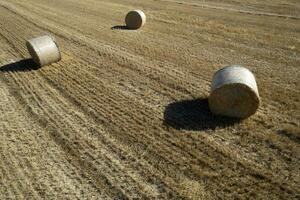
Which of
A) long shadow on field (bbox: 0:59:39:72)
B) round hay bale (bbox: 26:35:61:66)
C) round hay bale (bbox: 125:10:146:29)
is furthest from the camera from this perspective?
round hay bale (bbox: 125:10:146:29)

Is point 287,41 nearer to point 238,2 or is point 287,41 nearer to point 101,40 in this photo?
point 101,40

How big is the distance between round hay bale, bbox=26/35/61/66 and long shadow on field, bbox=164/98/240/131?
6483 millimetres

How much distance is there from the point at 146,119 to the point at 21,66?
769cm

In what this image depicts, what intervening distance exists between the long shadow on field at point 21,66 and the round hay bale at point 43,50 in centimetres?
36

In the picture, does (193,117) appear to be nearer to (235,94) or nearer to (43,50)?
(235,94)

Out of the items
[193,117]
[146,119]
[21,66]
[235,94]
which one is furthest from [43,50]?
[235,94]

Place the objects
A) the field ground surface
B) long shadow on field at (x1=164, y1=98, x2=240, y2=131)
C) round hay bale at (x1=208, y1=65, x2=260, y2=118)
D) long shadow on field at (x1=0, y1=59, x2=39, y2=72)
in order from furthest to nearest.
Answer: long shadow on field at (x1=0, y1=59, x2=39, y2=72) → long shadow on field at (x1=164, y1=98, x2=240, y2=131) → round hay bale at (x1=208, y1=65, x2=260, y2=118) → the field ground surface

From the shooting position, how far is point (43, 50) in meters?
15.7

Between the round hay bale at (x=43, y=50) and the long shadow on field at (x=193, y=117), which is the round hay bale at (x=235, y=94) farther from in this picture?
the round hay bale at (x=43, y=50)

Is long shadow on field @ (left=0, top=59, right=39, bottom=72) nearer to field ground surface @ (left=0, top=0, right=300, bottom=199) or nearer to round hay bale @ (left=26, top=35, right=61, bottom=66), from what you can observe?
field ground surface @ (left=0, top=0, right=300, bottom=199)

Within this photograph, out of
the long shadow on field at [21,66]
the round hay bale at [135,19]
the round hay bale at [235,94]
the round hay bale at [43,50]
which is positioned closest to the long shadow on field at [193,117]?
the round hay bale at [235,94]

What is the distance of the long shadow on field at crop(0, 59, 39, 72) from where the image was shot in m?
16.0

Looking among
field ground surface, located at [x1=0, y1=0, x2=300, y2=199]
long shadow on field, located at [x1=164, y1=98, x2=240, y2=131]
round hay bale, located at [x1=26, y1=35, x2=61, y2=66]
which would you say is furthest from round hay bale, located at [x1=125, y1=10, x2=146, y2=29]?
long shadow on field, located at [x1=164, y1=98, x2=240, y2=131]

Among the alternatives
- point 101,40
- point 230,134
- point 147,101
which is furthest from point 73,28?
point 230,134
